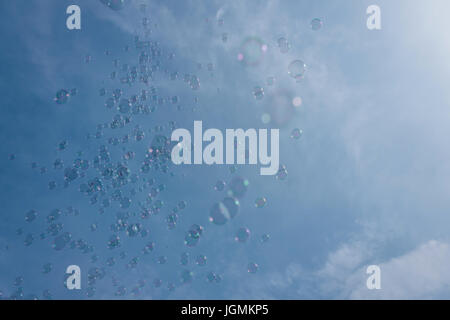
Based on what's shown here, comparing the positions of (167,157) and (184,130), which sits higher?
(184,130)

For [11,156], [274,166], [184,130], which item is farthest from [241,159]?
[11,156]
